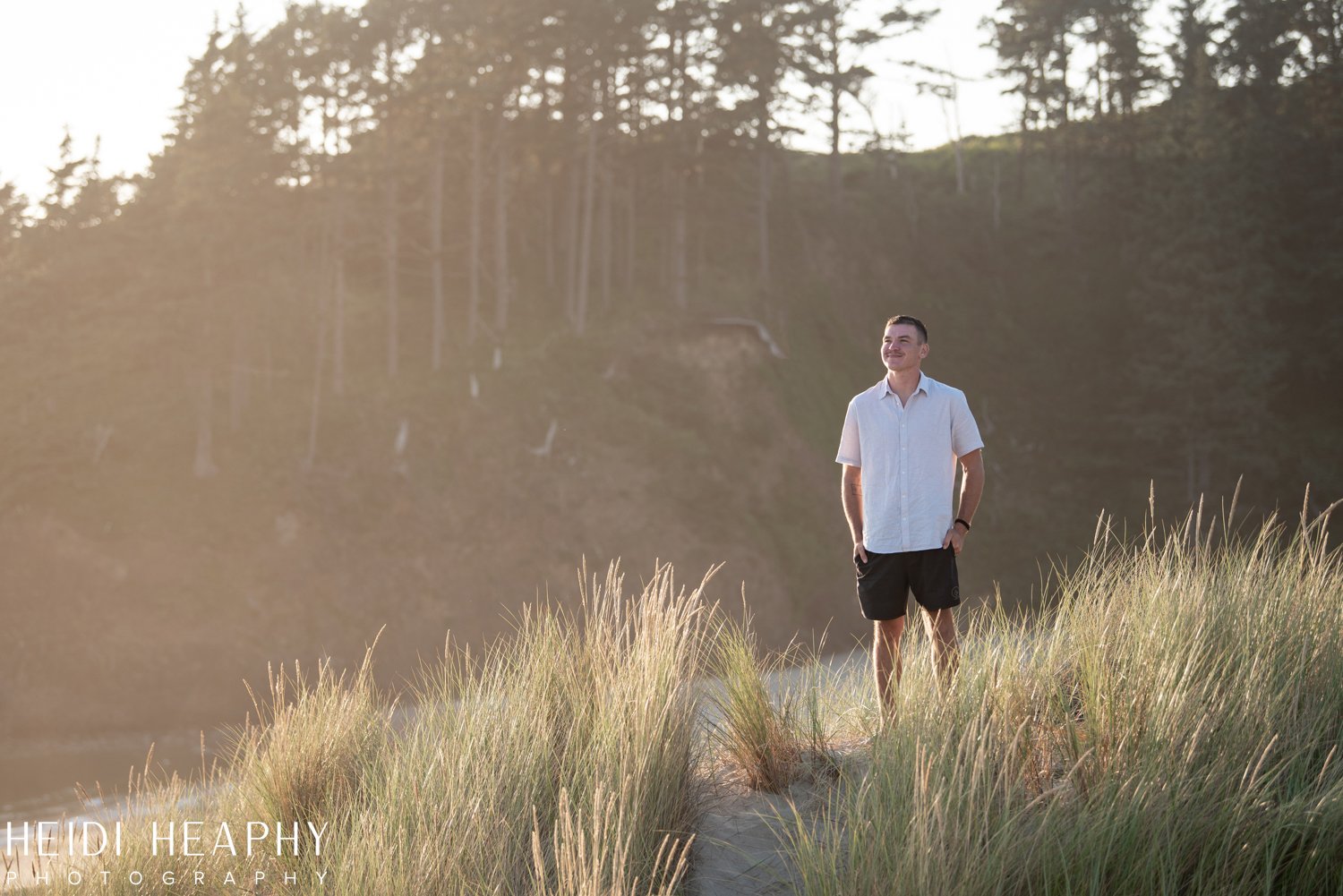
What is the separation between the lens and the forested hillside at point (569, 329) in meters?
28.0

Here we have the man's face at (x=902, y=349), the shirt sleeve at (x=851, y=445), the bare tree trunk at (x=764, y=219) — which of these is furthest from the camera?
the bare tree trunk at (x=764, y=219)

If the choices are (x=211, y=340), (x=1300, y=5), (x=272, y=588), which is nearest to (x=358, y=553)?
(x=272, y=588)

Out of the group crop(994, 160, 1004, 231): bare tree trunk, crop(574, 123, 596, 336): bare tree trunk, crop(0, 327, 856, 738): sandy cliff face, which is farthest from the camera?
crop(994, 160, 1004, 231): bare tree trunk

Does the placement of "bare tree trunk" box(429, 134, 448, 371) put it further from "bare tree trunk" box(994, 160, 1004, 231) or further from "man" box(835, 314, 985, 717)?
"man" box(835, 314, 985, 717)

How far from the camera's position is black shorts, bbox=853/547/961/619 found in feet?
17.9

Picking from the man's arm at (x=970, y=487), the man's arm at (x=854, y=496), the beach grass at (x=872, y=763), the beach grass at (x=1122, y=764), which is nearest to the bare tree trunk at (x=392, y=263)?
the beach grass at (x=872, y=763)

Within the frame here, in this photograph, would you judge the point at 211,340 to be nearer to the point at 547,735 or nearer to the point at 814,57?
the point at 814,57

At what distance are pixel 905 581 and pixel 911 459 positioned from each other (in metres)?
0.61

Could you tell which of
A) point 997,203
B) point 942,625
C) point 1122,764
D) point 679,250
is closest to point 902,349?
point 942,625

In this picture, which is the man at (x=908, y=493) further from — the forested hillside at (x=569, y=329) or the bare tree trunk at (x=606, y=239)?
the bare tree trunk at (x=606, y=239)

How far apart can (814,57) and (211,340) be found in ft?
82.3

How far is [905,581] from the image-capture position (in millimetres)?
5590

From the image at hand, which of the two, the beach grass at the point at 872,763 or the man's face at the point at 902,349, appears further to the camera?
the man's face at the point at 902,349

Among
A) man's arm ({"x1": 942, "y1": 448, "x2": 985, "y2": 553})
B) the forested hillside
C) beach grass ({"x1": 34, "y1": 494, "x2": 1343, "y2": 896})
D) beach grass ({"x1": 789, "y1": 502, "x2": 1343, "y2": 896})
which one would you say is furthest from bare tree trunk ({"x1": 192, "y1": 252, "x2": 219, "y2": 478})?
beach grass ({"x1": 789, "y1": 502, "x2": 1343, "y2": 896})
